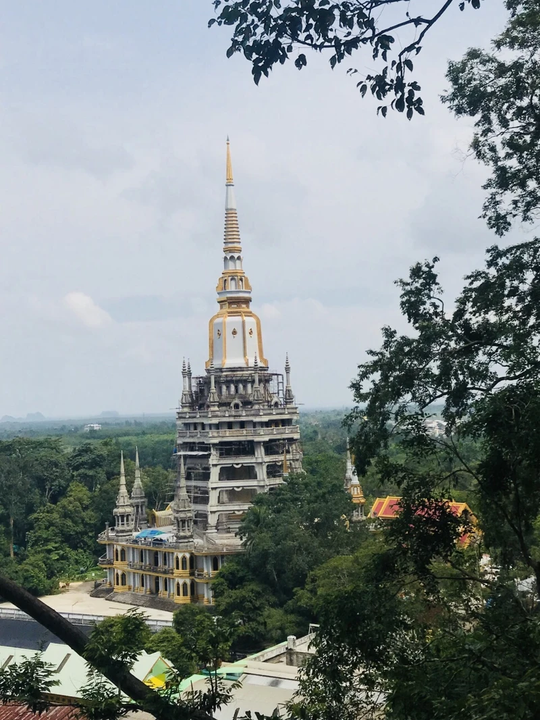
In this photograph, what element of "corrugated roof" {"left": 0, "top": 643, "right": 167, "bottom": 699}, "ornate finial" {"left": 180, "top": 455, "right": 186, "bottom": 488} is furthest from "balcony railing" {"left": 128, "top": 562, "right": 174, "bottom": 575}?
"corrugated roof" {"left": 0, "top": 643, "right": 167, "bottom": 699}

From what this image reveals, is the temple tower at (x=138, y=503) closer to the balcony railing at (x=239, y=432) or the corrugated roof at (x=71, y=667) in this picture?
the balcony railing at (x=239, y=432)

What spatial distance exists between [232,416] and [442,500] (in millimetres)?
29877

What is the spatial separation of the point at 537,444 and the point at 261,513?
26.5m

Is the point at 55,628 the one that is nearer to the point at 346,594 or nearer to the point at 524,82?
the point at 346,594

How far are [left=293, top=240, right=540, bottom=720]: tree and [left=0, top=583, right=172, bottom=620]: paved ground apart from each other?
23.8 m

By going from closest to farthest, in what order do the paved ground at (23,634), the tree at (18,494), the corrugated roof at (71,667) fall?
1. the corrugated roof at (71,667)
2. the paved ground at (23,634)
3. the tree at (18,494)

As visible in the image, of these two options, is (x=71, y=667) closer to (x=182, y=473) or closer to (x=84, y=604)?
(x=84, y=604)

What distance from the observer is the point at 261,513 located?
36.6 m

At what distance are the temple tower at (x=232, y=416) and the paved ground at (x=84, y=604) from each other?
4903mm

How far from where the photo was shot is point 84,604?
4091 cm

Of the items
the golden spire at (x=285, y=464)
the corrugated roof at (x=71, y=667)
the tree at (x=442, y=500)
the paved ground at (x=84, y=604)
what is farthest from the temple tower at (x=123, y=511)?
the tree at (x=442, y=500)

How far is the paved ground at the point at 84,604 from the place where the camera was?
3794 cm

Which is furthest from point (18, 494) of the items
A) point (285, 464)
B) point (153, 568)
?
point (285, 464)

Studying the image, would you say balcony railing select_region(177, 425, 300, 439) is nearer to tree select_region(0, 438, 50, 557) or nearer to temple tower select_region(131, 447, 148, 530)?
temple tower select_region(131, 447, 148, 530)
